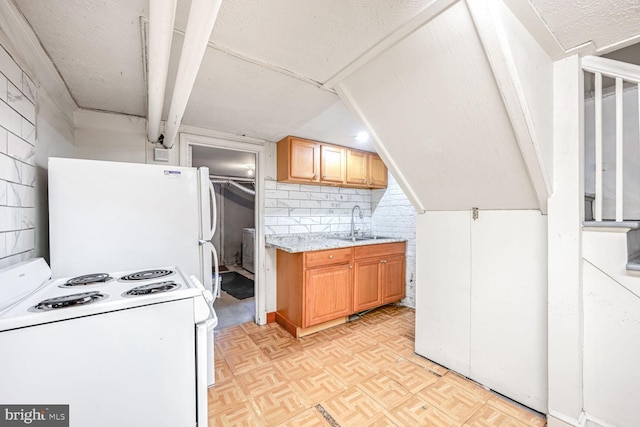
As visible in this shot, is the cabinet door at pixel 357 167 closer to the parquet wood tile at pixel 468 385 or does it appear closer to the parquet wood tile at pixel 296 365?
the parquet wood tile at pixel 296 365

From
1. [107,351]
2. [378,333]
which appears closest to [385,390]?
[378,333]

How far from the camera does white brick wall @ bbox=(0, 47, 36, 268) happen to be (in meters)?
1.11

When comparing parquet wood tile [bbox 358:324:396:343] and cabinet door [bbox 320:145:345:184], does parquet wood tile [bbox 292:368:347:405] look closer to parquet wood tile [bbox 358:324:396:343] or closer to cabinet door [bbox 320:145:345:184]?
parquet wood tile [bbox 358:324:396:343]

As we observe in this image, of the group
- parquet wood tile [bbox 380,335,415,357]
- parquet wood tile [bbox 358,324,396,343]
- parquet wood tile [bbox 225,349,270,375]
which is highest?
parquet wood tile [bbox 380,335,415,357]

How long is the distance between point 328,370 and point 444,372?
85 centimetres

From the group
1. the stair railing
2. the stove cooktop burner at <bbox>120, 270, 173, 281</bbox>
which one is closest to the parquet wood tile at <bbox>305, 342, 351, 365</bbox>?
the stove cooktop burner at <bbox>120, 270, 173, 281</bbox>

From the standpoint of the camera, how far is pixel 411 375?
1.88 metres

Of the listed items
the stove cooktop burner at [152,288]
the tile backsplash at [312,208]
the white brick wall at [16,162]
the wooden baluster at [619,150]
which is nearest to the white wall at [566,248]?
the wooden baluster at [619,150]

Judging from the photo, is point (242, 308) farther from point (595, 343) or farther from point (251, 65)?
point (595, 343)

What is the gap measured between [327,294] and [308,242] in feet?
1.88

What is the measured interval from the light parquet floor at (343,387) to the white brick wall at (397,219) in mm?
879

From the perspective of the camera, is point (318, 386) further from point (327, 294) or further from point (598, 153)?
point (598, 153)

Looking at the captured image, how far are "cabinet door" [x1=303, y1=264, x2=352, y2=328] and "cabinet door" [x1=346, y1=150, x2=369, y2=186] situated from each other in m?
1.11

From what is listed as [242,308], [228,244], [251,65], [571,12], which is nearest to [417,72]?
[571,12]
